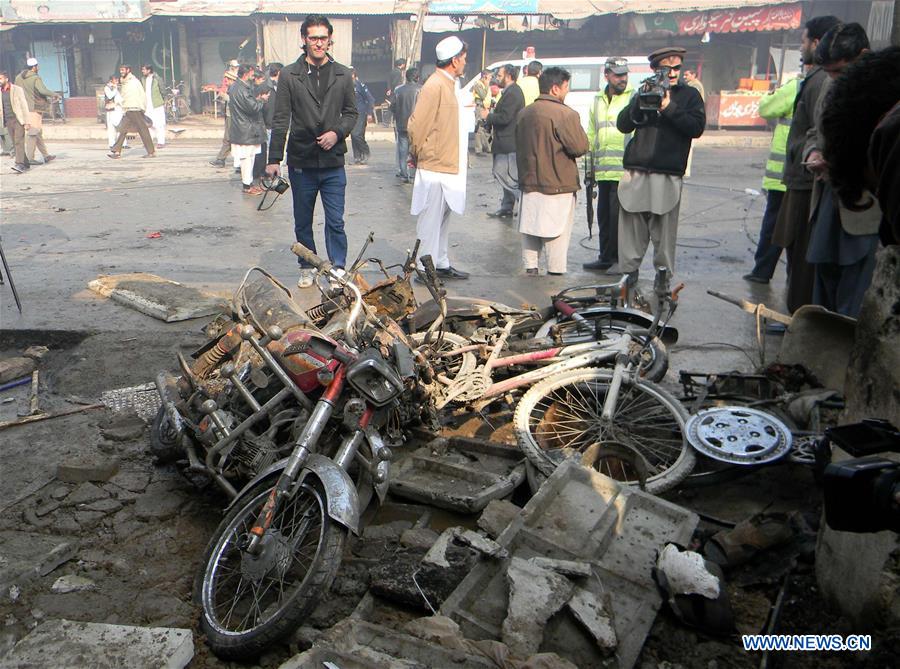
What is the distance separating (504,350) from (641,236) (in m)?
2.91

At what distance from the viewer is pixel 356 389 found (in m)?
3.21

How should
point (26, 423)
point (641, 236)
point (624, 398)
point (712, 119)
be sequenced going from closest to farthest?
point (624, 398) → point (26, 423) → point (641, 236) → point (712, 119)

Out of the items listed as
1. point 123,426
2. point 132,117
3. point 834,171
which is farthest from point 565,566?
point 132,117

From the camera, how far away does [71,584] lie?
330 cm

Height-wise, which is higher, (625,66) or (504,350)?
(625,66)

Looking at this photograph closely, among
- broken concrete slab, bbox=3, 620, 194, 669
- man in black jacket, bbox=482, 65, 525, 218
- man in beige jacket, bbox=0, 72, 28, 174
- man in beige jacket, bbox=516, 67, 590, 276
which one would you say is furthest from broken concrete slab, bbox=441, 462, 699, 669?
man in beige jacket, bbox=0, 72, 28, 174

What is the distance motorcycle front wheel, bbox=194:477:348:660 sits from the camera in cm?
277

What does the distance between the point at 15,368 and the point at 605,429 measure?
4110 mm

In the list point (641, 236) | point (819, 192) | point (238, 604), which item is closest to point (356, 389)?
point (238, 604)

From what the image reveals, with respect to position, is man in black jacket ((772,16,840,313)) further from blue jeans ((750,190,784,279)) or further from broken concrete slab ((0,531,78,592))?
broken concrete slab ((0,531,78,592))

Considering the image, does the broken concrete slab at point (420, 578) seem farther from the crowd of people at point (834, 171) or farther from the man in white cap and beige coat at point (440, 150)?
the man in white cap and beige coat at point (440, 150)

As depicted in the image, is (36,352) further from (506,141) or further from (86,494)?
(506,141)

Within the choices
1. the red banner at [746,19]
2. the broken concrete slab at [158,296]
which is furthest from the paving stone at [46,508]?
the red banner at [746,19]

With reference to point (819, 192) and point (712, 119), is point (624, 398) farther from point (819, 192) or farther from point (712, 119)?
point (712, 119)
